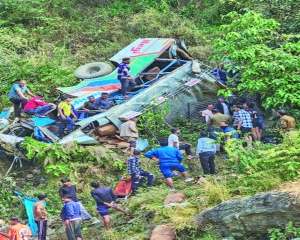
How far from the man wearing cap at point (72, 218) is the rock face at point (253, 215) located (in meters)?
2.07

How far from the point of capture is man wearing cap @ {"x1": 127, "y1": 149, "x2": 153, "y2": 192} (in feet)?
41.8

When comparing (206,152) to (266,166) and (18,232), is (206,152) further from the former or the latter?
(18,232)

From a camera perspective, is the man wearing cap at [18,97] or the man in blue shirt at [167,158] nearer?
the man in blue shirt at [167,158]

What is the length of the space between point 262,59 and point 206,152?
3073 millimetres

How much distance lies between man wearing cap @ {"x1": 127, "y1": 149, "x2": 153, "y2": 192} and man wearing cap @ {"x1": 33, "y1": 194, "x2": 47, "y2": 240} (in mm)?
1936

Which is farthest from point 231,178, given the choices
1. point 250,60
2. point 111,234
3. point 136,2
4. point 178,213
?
point 136,2

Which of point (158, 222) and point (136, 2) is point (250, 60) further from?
point (136, 2)

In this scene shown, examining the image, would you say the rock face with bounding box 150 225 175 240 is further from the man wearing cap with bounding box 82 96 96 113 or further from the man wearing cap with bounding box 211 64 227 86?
the man wearing cap with bounding box 211 64 227 86

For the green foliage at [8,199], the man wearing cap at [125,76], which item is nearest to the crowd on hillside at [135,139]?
the man wearing cap at [125,76]

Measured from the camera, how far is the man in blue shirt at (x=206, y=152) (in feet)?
42.3

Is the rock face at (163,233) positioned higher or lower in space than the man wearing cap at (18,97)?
higher

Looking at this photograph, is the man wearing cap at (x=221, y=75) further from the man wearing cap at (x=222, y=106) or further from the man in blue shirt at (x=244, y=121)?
the man in blue shirt at (x=244, y=121)

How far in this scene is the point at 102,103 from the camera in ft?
52.4

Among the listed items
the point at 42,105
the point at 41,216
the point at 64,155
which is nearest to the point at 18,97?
the point at 42,105
